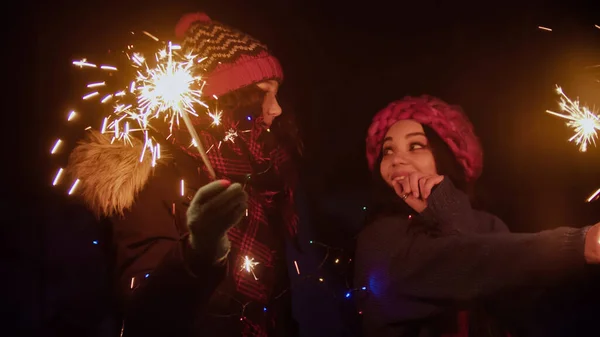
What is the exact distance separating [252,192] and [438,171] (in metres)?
0.81

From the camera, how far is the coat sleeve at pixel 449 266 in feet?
5.43

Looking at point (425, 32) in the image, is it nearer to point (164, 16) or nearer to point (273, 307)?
point (164, 16)

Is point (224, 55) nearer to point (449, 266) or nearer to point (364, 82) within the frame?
point (364, 82)

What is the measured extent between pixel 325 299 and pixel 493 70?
1372mm

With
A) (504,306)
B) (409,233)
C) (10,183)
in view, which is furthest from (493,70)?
(10,183)

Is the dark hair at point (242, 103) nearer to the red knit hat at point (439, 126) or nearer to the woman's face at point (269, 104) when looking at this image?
the woman's face at point (269, 104)

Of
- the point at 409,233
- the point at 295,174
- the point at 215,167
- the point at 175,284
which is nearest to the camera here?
the point at 175,284

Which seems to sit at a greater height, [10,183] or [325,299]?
[10,183]

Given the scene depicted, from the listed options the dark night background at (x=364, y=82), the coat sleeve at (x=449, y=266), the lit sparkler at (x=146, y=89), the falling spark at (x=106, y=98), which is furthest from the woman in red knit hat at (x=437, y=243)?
the falling spark at (x=106, y=98)

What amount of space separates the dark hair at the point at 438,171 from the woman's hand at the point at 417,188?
0.03 meters

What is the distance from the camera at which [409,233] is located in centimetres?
199

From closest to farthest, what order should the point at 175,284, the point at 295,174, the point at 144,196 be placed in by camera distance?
the point at 175,284 → the point at 144,196 → the point at 295,174

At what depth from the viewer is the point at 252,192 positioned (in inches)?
75.9

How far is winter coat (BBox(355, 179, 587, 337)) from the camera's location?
1675 mm
